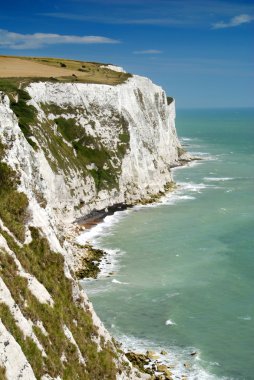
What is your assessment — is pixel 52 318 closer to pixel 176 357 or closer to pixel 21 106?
pixel 176 357

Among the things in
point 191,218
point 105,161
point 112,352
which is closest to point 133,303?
point 112,352

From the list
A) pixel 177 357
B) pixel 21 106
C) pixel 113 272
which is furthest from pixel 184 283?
pixel 21 106

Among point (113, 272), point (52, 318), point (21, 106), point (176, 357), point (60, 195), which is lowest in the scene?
point (176, 357)

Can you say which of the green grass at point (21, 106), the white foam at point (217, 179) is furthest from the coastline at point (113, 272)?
the green grass at point (21, 106)

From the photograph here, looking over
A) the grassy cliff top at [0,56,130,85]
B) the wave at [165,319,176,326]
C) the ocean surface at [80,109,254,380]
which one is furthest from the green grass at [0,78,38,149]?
the wave at [165,319,176,326]

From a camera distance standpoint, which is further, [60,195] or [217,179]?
[217,179]

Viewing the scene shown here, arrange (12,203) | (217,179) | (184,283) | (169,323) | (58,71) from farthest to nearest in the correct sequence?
1. (217,179)
2. (58,71)
3. (184,283)
4. (169,323)
5. (12,203)

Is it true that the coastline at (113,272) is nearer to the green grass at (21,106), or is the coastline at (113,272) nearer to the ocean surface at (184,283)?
the ocean surface at (184,283)

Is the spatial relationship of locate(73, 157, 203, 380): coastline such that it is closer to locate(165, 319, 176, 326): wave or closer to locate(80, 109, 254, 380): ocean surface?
locate(80, 109, 254, 380): ocean surface
